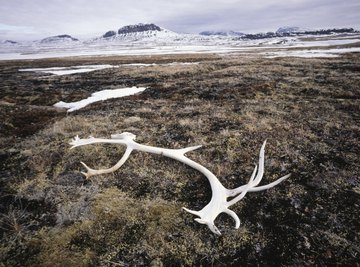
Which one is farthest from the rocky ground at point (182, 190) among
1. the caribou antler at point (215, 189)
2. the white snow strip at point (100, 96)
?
the white snow strip at point (100, 96)

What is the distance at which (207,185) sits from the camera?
20.1ft

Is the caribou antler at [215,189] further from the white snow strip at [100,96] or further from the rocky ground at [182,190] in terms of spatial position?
the white snow strip at [100,96]

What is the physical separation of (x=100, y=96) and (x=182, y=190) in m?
13.8

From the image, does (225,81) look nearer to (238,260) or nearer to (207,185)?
(207,185)

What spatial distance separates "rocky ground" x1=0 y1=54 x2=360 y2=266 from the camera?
14.2 feet

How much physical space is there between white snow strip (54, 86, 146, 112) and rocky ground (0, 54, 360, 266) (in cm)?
318

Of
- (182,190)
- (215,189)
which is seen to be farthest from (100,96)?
(215,189)

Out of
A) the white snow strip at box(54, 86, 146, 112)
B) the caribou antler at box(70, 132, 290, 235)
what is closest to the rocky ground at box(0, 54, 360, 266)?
the caribou antler at box(70, 132, 290, 235)

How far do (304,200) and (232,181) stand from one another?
1.71 metres

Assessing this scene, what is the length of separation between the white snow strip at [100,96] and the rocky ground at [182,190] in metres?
3.18

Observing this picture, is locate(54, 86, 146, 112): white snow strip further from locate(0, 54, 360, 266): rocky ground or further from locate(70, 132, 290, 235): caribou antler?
locate(70, 132, 290, 235): caribou antler

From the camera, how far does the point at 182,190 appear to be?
6062 mm

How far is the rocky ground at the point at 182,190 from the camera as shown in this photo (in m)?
4.32

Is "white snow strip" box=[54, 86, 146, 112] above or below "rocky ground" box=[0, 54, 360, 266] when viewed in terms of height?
above
